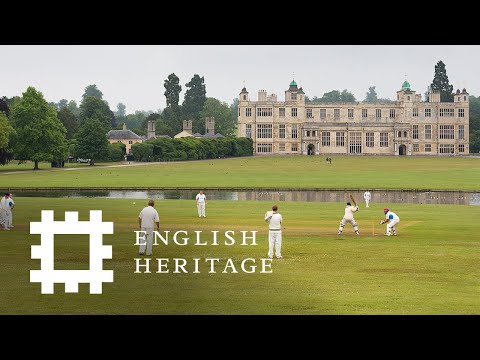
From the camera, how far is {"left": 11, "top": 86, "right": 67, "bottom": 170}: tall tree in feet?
341

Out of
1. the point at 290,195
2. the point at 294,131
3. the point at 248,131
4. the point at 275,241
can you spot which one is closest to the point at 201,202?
the point at 275,241

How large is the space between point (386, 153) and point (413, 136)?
706cm

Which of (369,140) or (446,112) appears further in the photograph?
(446,112)

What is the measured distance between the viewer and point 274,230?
27.7 metres

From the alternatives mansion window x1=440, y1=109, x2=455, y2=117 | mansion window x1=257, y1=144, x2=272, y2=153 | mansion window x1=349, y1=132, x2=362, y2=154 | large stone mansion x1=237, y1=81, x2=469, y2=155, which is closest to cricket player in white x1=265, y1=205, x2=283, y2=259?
large stone mansion x1=237, y1=81, x2=469, y2=155

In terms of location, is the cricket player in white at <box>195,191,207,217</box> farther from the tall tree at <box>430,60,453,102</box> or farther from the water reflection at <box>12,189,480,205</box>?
the tall tree at <box>430,60,453,102</box>

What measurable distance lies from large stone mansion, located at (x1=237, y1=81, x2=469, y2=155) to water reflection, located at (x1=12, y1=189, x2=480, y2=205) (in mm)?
103037

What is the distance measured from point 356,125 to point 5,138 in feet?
285

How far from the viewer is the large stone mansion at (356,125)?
170000 millimetres

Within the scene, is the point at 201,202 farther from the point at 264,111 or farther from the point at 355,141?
the point at 264,111

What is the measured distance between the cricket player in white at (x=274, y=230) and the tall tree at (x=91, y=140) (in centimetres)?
9103

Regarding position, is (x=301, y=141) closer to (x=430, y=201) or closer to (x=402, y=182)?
(x=402, y=182)

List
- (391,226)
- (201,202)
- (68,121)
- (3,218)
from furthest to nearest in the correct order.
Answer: (68,121) < (201,202) < (3,218) < (391,226)

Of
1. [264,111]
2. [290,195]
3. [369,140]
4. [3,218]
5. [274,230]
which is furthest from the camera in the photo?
[264,111]
